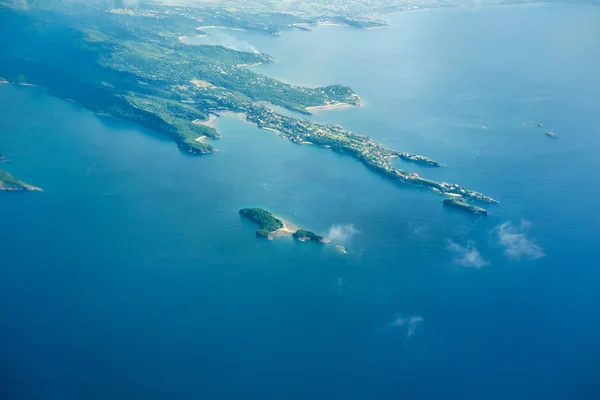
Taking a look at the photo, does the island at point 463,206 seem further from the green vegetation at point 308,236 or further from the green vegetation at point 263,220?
the green vegetation at point 263,220

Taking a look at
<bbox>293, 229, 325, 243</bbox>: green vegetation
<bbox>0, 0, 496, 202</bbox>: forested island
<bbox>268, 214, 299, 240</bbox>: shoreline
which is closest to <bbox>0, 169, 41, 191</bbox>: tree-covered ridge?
<bbox>0, 0, 496, 202</bbox>: forested island

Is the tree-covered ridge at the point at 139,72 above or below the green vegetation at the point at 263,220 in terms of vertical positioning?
below

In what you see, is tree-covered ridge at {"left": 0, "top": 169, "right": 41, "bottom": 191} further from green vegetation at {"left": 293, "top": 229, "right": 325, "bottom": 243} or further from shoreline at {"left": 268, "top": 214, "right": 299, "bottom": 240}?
green vegetation at {"left": 293, "top": 229, "right": 325, "bottom": 243}

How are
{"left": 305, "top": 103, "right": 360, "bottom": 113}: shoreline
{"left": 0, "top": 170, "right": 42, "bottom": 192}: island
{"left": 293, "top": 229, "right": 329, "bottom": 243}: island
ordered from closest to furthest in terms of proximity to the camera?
{"left": 293, "top": 229, "right": 329, "bottom": 243}: island → {"left": 0, "top": 170, "right": 42, "bottom": 192}: island → {"left": 305, "top": 103, "right": 360, "bottom": 113}: shoreline

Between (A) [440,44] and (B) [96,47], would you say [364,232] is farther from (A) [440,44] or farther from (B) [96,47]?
(A) [440,44]

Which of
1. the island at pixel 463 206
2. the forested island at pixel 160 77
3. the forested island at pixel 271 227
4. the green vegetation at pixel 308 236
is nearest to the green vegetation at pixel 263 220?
the forested island at pixel 271 227

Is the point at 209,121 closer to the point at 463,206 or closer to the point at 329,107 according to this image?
the point at 329,107

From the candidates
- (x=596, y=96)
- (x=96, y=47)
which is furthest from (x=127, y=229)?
(x=596, y=96)
